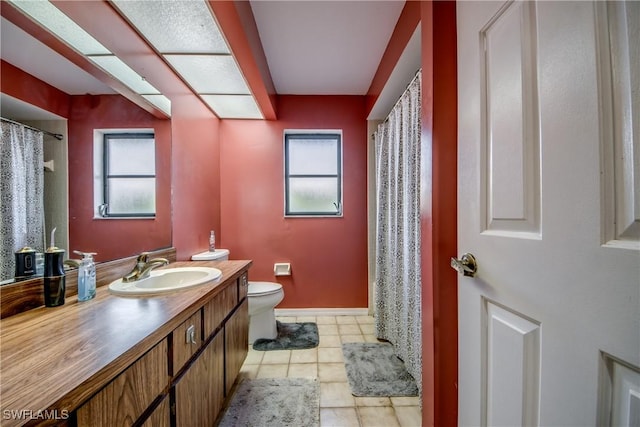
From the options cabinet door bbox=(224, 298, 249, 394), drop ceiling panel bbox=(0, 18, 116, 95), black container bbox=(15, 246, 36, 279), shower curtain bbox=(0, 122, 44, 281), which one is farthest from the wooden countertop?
drop ceiling panel bbox=(0, 18, 116, 95)

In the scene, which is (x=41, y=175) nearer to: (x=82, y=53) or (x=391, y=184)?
(x=82, y=53)

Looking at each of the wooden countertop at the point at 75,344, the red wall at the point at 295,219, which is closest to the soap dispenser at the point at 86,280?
the wooden countertop at the point at 75,344

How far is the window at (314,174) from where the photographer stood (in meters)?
2.71

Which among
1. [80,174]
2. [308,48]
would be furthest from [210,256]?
[308,48]

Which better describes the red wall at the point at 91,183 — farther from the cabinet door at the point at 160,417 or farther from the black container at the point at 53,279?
the cabinet door at the point at 160,417

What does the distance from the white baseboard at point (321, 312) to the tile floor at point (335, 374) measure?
0.10 metres

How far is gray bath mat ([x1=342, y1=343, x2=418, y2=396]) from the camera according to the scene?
5.02 feet

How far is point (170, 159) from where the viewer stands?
1.77 m

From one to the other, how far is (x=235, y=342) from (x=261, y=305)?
0.53 meters

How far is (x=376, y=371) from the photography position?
1.71 meters

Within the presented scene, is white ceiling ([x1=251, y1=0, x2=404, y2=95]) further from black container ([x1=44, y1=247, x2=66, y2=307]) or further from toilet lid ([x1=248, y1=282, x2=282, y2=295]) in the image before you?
toilet lid ([x1=248, y1=282, x2=282, y2=295])

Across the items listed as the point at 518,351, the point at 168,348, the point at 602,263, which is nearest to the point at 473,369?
the point at 518,351

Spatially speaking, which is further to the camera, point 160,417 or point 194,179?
point 194,179

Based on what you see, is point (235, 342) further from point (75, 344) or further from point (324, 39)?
point (324, 39)
